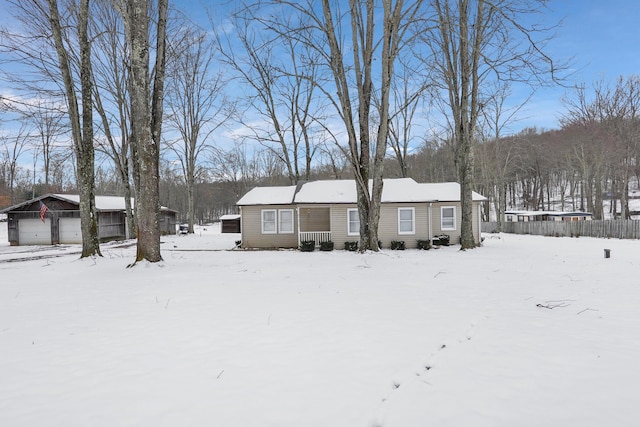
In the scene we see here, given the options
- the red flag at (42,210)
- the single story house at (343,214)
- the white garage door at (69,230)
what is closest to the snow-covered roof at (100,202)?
the red flag at (42,210)

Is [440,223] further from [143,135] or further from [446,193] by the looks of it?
[143,135]

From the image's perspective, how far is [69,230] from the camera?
23.9 metres

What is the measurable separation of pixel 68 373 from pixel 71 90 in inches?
461

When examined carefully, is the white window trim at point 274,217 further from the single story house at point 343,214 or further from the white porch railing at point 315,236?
the white porch railing at point 315,236

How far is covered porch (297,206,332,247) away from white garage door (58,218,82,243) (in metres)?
17.0

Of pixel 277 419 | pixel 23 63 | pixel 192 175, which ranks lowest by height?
pixel 277 419

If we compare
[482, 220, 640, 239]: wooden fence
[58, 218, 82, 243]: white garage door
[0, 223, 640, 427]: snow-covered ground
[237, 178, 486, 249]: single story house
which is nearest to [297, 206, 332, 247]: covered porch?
[237, 178, 486, 249]: single story house

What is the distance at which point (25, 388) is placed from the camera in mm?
2842

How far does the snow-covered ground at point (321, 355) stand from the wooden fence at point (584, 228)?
17.9 meters

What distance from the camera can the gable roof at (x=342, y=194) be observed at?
17.2 meters

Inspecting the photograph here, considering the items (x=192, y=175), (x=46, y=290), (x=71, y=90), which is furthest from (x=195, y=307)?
(x=192, y=175)

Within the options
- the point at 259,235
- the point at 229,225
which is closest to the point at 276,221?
the point at 259,235

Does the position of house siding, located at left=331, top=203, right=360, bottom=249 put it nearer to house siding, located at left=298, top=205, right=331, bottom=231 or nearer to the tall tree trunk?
house siding, located at left=298, top=205, right=331, bottom=231

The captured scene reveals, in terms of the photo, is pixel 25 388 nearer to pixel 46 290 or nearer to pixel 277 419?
pixel 277 419
